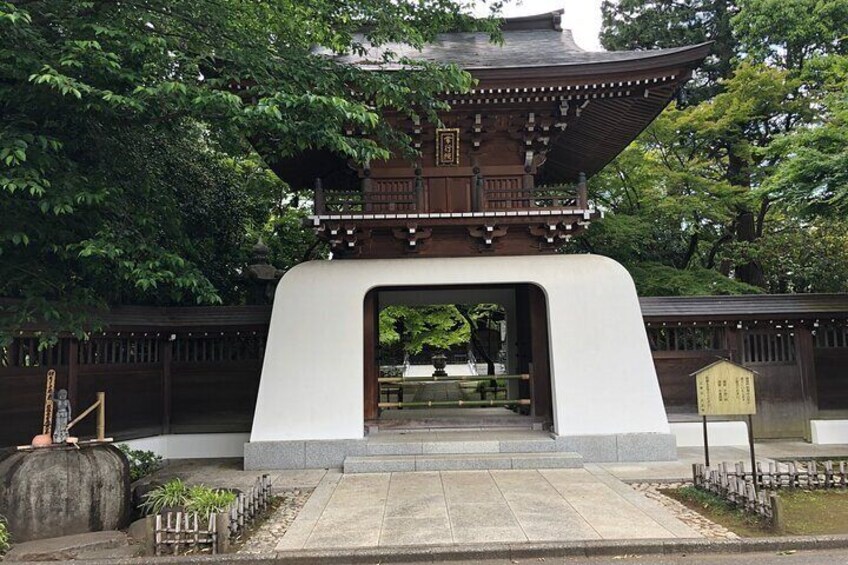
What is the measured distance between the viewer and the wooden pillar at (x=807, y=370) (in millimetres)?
10000

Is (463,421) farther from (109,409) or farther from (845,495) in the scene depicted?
(109,409)

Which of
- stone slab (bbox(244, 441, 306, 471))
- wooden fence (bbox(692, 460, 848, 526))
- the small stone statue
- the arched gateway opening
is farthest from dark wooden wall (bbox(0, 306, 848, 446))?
the small stone statue

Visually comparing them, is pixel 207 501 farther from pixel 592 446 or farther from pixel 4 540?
pixel 592 446

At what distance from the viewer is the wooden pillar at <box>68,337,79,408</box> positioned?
834cm

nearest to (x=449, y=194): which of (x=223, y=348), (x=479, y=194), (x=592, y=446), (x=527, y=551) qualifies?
(x=479, y=194)

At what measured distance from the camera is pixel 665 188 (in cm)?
1523

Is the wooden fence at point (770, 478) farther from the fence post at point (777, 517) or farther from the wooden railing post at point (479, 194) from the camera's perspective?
the wooden railing post at point (479, 194)

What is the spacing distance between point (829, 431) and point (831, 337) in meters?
1.81

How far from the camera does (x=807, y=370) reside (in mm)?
10047

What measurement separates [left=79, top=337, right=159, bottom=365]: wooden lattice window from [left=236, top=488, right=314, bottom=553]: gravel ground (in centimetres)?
426

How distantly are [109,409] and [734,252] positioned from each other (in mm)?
16720

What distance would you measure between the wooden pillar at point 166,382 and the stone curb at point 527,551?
5.38 meters

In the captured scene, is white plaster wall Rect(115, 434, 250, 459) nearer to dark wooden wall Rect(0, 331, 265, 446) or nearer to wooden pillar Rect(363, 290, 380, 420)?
dark wooden wall Rect(0, 331, 265, 446)

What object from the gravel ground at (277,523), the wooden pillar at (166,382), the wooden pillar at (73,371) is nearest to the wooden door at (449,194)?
the gravel ground at (277,523)
